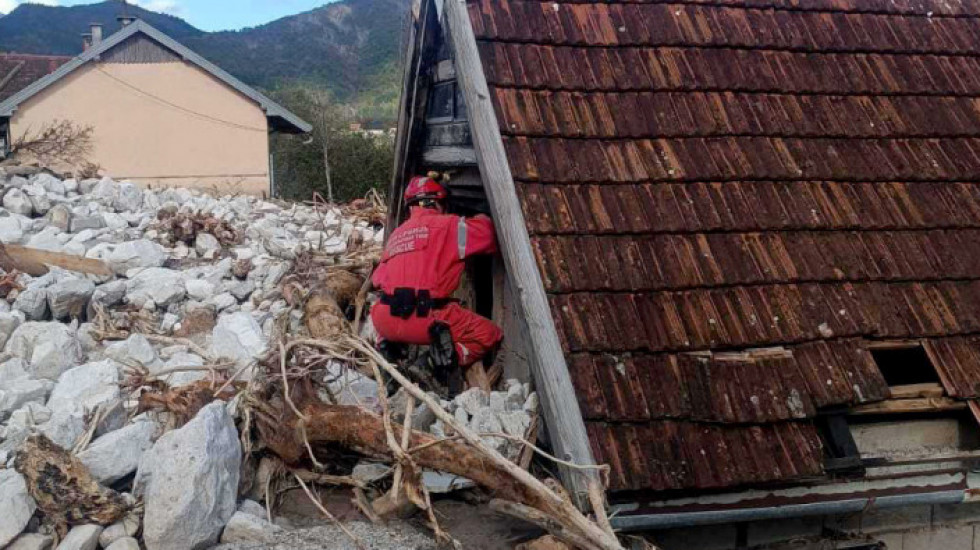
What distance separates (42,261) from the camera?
9.64 m

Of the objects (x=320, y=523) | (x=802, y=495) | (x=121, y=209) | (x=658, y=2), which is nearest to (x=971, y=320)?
(x=802, y=495)

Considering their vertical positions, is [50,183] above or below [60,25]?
below

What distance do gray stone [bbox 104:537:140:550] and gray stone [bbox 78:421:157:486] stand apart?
1.39ft

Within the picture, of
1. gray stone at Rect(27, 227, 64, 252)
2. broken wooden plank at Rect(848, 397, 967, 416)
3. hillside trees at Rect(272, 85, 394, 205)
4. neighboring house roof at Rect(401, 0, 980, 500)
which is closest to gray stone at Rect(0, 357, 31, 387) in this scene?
neighboring house roof at Rect(401, 0, 980, 500)

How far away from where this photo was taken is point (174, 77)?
990 inches

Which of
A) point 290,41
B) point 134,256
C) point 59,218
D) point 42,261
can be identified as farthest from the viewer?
point 290,41

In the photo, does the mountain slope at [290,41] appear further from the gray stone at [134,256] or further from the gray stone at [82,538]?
the gray stone at [82,538]

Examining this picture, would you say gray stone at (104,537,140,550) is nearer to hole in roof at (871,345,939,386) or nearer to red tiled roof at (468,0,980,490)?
red tiled roof at (468,0,980,490)

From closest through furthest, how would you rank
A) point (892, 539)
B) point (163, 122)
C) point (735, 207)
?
point (892, 539) < point (735, 207) < point (163, 122)

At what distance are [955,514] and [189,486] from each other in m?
3.81

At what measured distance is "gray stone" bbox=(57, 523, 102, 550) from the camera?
3775 mm

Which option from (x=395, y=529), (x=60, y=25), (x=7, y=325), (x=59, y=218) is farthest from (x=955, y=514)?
(x=60, y=25)

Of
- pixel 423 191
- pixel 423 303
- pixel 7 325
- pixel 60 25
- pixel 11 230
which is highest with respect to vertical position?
pixel 60 25

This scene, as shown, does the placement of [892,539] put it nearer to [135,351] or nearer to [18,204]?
[135,351]
